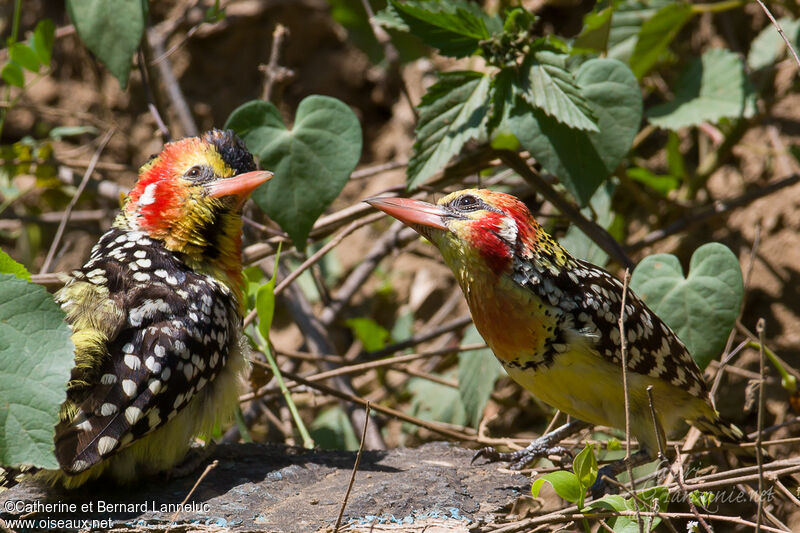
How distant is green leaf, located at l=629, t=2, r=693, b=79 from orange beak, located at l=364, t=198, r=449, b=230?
1628 mm

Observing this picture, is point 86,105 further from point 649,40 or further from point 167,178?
point 649,40

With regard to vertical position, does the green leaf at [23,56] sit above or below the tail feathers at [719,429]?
above

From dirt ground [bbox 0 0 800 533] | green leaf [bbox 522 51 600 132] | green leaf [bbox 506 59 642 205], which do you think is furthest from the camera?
green leaf [bbox 506 59 642 205]

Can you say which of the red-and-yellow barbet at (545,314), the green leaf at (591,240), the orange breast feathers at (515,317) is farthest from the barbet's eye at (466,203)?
the green leaf at (591,240)

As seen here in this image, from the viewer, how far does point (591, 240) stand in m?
3.31

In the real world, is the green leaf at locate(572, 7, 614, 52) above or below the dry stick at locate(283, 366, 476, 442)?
above

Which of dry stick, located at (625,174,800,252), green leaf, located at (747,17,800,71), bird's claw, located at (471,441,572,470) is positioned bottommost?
bird's claw, located at (471,441,572,470)

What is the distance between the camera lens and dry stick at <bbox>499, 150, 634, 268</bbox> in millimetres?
3143

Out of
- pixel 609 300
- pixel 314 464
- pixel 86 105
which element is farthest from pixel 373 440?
pixel 86 105

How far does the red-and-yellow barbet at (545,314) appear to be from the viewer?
2.37m

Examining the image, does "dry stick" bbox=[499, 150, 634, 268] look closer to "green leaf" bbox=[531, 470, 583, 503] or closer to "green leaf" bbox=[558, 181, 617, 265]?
"green leaf" bbox=[558, 181, 617, 265]

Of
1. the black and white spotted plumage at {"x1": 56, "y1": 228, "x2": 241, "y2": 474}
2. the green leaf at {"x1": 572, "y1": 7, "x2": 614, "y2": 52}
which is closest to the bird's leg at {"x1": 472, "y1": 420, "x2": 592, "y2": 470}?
the black and white spotted plumage at {"x1": 56, "y1": 228, "x2": 241, "y2": 474}

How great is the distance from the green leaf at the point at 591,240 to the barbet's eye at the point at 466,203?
97cm

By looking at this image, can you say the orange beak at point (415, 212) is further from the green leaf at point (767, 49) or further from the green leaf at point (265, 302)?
the green leaf at point (767, 49)
